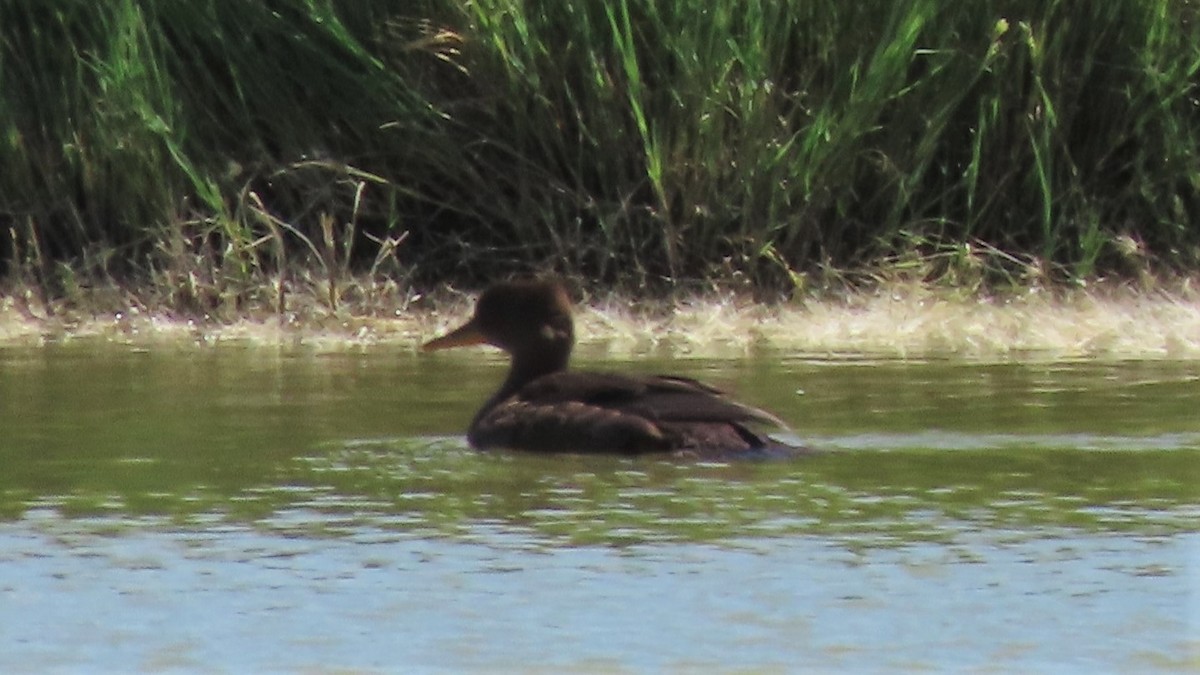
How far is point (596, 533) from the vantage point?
547 centimetres

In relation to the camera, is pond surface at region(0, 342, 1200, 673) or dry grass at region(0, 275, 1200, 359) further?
dry grass at region(0, 275, 1200, 359)

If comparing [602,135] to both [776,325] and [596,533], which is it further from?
[596,533]

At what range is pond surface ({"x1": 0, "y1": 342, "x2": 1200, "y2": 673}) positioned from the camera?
4371 millimetres

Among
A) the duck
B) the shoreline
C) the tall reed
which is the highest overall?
the tall reed

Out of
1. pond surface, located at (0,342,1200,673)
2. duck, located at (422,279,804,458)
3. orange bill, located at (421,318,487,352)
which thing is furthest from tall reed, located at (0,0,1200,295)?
duck, located at (422,279,804,458)

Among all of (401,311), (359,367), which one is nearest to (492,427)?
(359,367)

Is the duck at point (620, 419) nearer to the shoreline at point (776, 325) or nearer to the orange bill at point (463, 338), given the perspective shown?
the orange bill at point (463, 338)

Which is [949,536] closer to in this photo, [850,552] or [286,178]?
[850,552]

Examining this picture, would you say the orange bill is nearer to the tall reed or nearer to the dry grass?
the dry grass

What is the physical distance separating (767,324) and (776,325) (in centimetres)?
5

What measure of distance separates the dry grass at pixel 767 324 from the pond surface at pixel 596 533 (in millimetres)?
919

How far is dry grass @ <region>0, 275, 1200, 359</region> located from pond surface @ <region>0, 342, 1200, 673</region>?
919mm

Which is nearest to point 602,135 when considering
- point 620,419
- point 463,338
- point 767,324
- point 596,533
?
point 767,324

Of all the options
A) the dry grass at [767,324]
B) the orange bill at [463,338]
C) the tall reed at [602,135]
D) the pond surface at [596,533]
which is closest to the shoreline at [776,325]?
the dry grass at [767,324]
